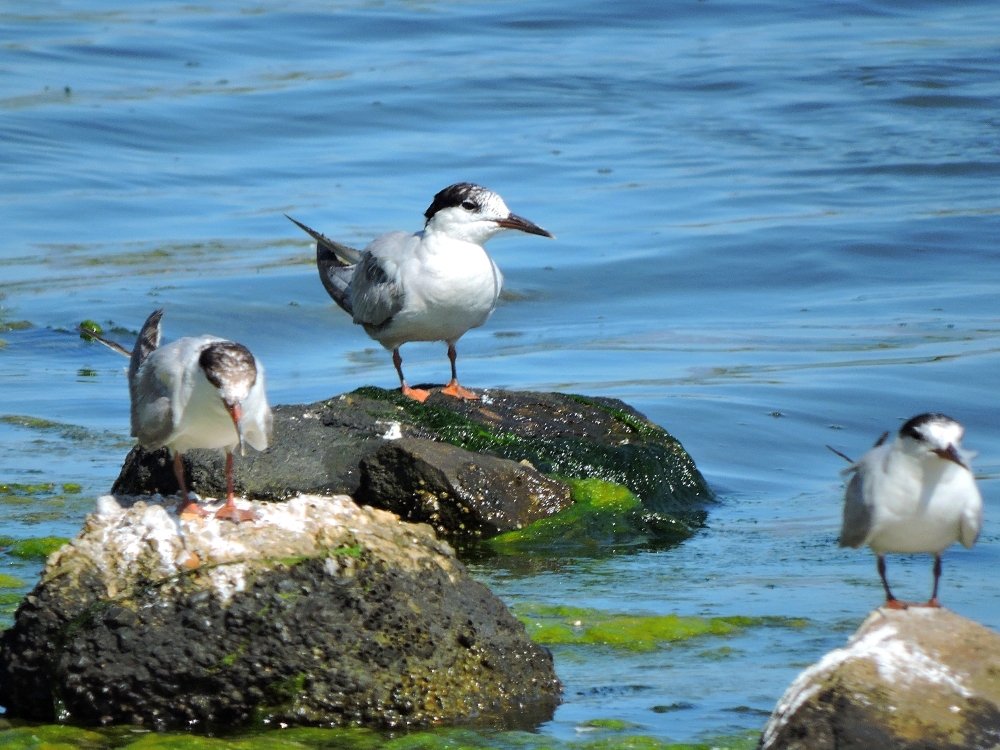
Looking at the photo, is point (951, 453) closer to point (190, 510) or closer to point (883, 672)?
point (883, 672)

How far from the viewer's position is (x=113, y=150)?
1819cm

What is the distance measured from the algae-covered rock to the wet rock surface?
1.87 m

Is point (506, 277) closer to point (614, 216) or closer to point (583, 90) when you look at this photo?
point (614, 216)

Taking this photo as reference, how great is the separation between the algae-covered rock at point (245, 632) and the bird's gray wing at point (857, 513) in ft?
3.88

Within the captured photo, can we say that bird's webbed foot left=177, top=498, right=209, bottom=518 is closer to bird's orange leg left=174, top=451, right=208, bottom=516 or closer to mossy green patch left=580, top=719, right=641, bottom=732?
bird's orange leg left=174, top=451, right=208, bottom=516

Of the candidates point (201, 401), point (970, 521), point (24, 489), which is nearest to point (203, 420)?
point (201, 401)

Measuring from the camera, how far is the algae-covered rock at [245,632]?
181 inches

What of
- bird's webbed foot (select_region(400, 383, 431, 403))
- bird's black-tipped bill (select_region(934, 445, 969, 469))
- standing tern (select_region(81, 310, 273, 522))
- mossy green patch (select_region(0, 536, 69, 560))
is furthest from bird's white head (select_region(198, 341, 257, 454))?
bird's webbed foot (select_region(400, 383, 431, 403))

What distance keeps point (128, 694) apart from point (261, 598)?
0.51 m

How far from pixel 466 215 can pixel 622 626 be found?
3006mm

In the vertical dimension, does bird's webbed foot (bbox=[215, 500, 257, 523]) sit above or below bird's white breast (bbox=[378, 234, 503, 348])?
below

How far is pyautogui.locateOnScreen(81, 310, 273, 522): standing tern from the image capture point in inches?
184

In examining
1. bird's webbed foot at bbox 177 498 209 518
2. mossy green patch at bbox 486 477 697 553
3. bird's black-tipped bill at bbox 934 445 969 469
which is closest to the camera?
bird's black-tipped bill at bbox 934 445 969 469

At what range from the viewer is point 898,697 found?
400cm
